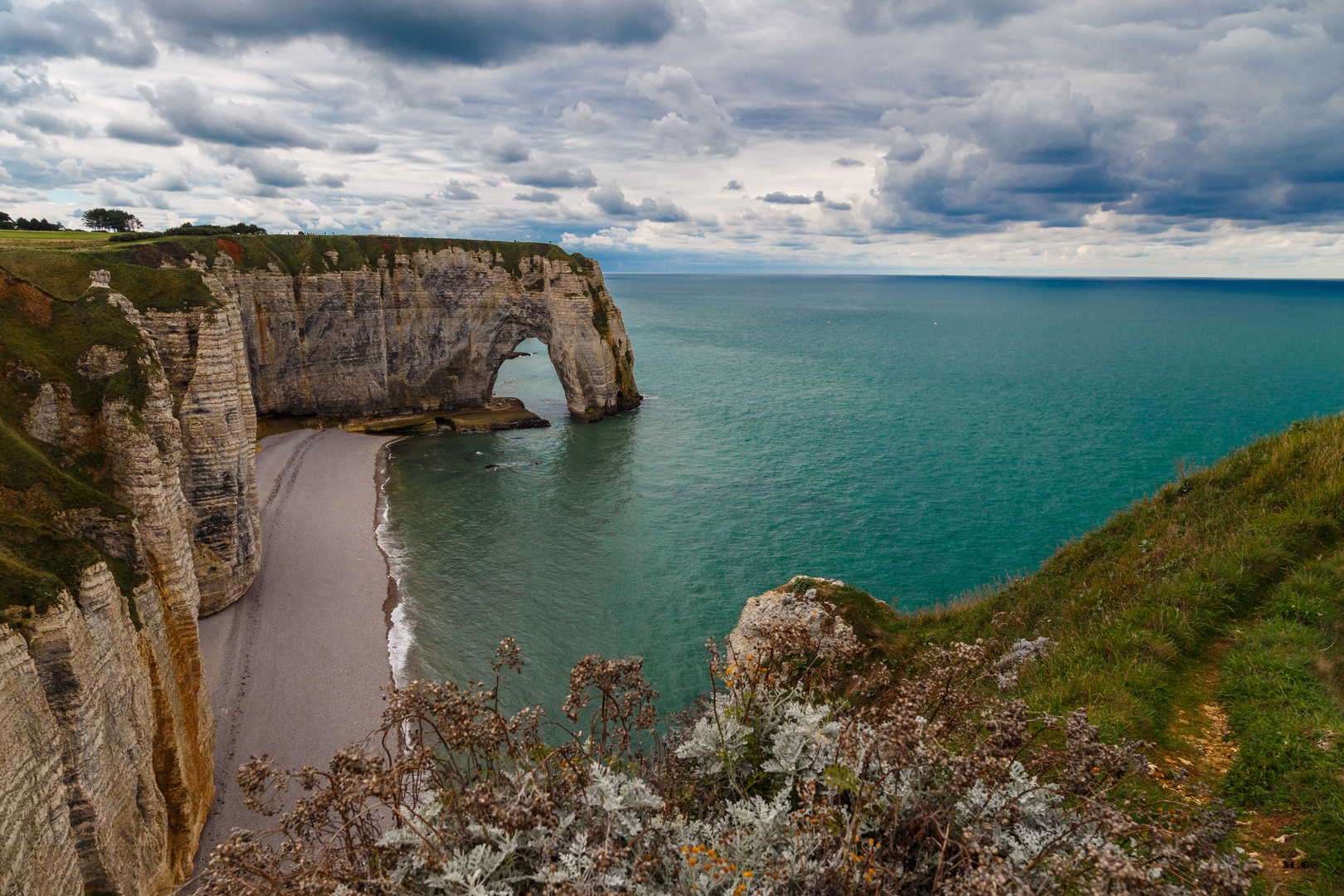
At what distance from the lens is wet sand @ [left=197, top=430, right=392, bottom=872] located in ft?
58.2

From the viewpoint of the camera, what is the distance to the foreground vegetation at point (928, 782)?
4605 mm

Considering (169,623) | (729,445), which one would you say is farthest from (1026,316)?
(169,623)

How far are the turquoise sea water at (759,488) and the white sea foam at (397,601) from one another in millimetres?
196

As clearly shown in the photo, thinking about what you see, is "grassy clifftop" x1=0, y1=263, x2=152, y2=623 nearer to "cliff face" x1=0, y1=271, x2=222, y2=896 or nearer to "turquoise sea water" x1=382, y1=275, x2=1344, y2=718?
"cliff face" x1=0, y1=271, x2=222, y2=896

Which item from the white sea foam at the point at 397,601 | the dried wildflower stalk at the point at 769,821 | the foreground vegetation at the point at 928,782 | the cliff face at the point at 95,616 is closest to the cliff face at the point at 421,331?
the white sea foam at the point at 397,601

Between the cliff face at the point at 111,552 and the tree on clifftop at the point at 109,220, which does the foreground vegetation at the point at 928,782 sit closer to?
the cliff face at the point at 111,552

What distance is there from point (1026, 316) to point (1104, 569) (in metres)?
182

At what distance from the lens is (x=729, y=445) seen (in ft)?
152

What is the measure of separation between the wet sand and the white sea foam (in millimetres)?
319

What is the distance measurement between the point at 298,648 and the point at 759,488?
2524cm

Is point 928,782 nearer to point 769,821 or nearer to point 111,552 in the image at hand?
point 769,821

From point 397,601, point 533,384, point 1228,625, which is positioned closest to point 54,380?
point 397,601

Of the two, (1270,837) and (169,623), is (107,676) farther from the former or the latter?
(1270,837)

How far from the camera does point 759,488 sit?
123 ft
